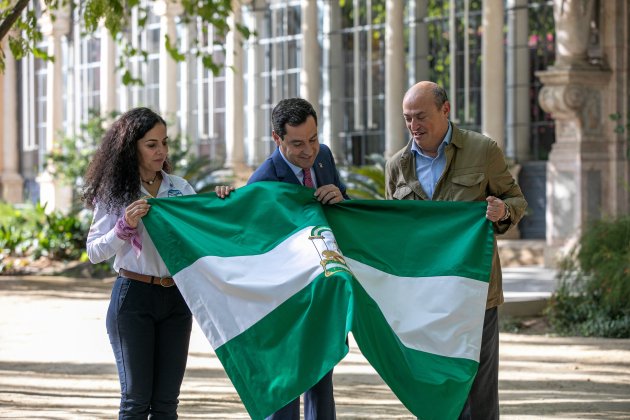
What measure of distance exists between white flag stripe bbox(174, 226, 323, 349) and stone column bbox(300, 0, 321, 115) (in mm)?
19677

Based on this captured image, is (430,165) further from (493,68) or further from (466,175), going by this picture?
(493,68)

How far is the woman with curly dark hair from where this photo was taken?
569cm

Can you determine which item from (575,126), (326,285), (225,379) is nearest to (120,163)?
(326,285)

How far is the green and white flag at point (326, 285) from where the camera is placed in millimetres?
5496

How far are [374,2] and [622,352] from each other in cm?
1591

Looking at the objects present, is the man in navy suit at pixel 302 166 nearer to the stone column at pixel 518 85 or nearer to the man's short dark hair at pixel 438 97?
the man's short dark hair at pixel 438 97

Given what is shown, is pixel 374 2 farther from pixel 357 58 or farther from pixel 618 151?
pixel 618 151

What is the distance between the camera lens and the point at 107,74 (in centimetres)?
3134

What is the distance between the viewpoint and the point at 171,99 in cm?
2997

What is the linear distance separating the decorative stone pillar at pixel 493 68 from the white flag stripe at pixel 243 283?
15647 millimetres

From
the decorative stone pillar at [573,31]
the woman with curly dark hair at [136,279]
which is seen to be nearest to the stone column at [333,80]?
the decorative stone pillar at [573,31]

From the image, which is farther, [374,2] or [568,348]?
[374,2]

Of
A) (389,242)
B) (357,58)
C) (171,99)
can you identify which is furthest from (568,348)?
(171,99)

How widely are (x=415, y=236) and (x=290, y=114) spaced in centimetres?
97
